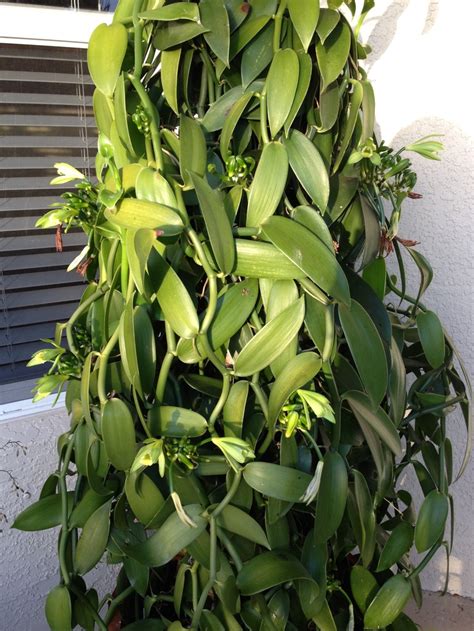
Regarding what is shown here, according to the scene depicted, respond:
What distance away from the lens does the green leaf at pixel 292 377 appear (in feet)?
1.83

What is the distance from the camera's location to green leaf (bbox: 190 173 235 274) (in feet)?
1.71

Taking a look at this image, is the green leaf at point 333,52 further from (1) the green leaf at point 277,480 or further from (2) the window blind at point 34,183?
(2) the window blind at point 34,183

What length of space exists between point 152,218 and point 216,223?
57mm

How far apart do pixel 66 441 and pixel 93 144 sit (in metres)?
0.56

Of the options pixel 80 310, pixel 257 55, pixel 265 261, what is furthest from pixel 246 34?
pixel 80 310

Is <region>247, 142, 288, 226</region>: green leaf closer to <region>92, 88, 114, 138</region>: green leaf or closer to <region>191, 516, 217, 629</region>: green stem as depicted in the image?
<region>92, 88, 114, 138</region>: green leaf

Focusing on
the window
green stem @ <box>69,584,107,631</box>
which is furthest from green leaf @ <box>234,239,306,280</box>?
the window

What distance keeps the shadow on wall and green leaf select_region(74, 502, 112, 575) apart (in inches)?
34.6

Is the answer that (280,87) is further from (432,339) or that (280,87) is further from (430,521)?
(430,521)

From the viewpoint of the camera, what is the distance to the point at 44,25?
93cm

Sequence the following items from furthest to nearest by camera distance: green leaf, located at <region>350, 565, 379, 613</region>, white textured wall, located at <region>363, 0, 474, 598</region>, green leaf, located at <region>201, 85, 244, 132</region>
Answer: white textured wall, located at <region>363, 0, 474, 598</region> → green leaf, located at <region>350, 565, 379, 613</region> → green leaf, located at <region>201, 85, 244, 132</region>

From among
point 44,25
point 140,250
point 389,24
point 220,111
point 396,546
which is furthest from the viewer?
point 389,24

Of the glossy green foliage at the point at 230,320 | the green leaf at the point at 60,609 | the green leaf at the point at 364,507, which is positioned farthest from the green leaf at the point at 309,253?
the green leaf at the point at 60,609

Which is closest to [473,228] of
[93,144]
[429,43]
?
[429,43]
